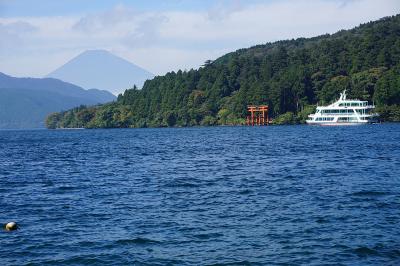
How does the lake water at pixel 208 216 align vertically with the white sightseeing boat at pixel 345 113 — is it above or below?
below

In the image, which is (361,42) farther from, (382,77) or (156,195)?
(156,195)

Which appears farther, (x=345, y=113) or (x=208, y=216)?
(x=345, y=113)

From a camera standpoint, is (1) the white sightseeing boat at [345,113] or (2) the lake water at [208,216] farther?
(1) the white sightseeing boat at [345,113]

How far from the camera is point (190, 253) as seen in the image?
22.4 m

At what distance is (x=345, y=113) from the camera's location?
171375mm

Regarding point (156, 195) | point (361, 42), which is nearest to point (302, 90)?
point (361, 42)

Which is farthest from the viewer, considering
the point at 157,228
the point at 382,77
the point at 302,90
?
the point at 302,90

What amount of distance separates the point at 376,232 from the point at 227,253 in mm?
7350

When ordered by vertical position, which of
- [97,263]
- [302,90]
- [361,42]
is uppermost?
[361,42]

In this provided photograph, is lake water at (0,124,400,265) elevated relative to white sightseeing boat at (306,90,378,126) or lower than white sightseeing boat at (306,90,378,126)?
lower

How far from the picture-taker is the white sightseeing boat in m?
167

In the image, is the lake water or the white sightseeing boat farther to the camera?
the white sightseeing boat

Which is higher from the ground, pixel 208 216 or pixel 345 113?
pixel 345 113

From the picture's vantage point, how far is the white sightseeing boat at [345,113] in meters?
167
